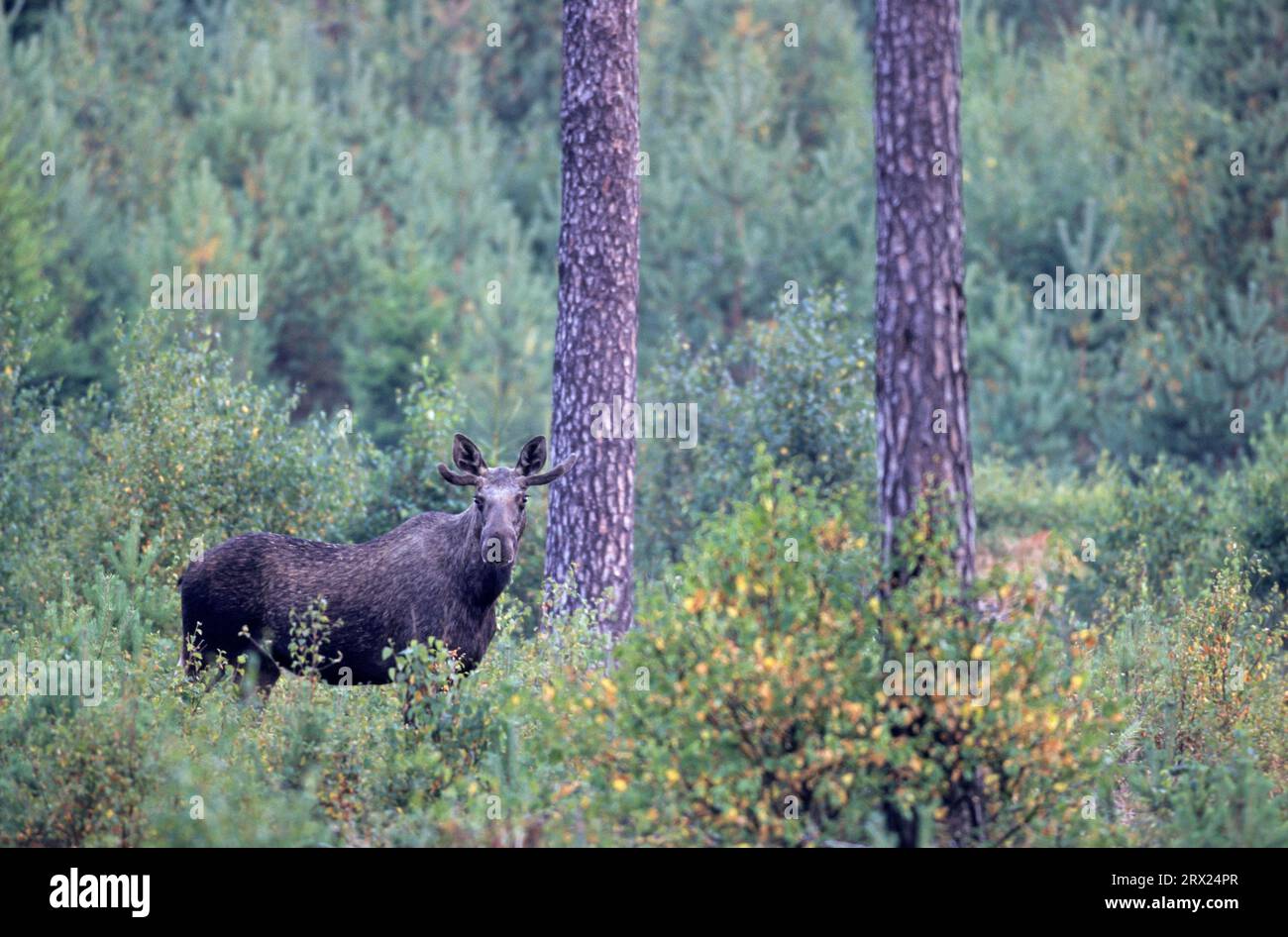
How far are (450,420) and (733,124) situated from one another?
2307cm

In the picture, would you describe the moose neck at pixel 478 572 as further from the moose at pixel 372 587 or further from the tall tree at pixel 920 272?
the tall tree at pixel 920 272

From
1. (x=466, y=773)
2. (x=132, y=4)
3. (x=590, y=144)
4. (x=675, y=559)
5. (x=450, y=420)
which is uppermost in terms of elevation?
(x=132, y=4)

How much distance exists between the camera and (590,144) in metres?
13.2

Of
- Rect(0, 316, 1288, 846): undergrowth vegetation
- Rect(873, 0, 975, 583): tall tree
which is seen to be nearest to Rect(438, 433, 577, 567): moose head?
Rect(0, 316, 1288, 846): undergrowth vegetation

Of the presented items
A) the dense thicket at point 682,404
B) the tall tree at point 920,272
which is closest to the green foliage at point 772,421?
the dense thicket at point 682,404

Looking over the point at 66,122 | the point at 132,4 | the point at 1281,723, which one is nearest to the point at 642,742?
the point at 1281,723

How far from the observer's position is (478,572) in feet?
36.7

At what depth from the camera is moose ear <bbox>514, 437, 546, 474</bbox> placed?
446 inches

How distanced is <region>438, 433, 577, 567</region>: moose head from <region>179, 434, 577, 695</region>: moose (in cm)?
1

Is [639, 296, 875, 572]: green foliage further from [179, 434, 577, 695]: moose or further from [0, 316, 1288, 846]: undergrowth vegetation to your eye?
[0, 316, 1288, 846]: undergrowth vegetation

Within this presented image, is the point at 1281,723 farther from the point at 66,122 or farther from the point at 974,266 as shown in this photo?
the point at 66,122

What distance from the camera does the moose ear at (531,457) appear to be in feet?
37.2

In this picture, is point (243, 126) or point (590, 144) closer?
point (590, 144)

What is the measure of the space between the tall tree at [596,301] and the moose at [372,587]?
4.75 ft
